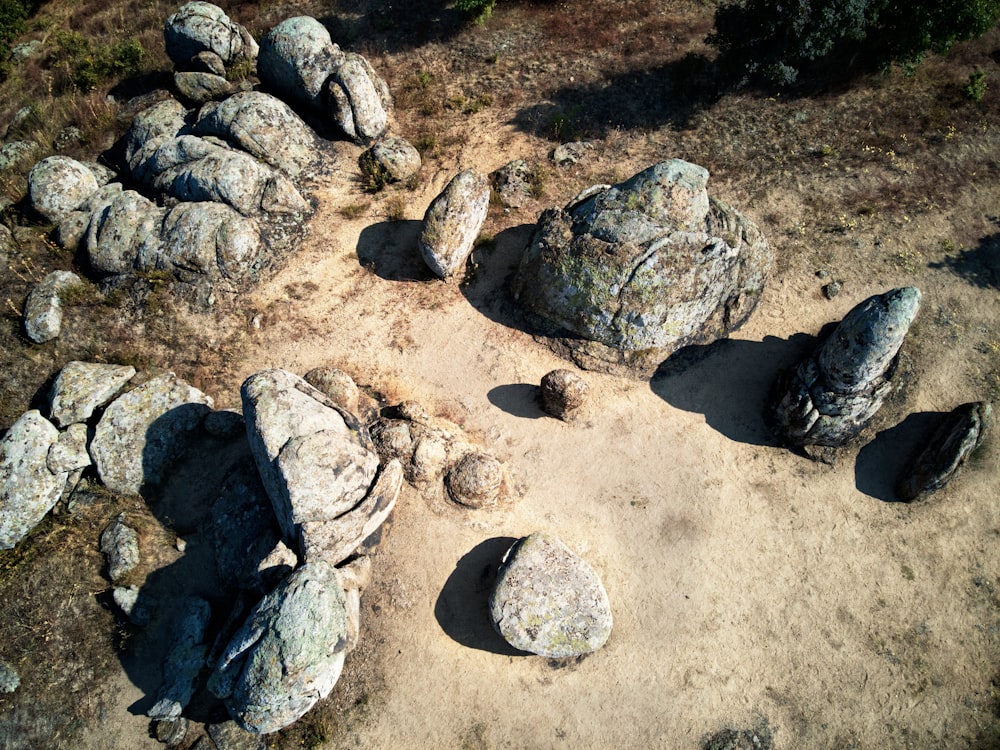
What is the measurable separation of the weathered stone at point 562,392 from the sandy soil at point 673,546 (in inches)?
23.7

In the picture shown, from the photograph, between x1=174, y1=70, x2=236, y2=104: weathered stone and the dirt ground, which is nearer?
the dirt ground

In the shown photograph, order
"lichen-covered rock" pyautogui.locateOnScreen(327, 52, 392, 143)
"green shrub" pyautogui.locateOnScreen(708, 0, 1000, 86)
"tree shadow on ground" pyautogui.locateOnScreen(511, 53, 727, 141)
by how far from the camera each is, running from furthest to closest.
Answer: "tree shadow on ground" pyautogui.locateOnScreen(511, 53, 727, 141)
"lichen-covered rock" pyautogui.locateOnScreen(327, 52, 392, 143)
"green shrub" pyautogui.locateOnScreen(708, 0, 1000, 86)

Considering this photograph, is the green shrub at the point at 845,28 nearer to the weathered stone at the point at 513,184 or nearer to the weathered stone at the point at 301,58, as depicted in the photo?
the weathered stone at the point at 513,184

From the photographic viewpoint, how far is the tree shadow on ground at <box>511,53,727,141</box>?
21.0 m

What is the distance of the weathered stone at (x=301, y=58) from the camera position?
64.7 ft

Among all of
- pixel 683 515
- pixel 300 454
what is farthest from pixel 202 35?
pixel 683 515

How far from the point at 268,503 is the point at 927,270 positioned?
771 inches

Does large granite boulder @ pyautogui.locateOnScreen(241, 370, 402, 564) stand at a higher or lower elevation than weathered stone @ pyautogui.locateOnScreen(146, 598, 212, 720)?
higher

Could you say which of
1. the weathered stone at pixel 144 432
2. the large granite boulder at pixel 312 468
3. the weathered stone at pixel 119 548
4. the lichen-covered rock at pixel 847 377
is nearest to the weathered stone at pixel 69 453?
the weathered stone at pixel 144 432

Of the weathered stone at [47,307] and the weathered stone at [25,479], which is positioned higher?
the weathered stone at [47,307]

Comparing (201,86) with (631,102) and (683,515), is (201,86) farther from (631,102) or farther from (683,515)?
(683,515)

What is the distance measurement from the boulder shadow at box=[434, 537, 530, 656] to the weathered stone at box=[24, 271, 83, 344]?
1311 centimetres

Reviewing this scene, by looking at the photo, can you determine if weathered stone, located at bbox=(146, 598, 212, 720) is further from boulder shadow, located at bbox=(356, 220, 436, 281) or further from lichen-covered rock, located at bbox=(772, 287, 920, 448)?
lichen-covered rock, located at bbox=(772, 287, 920, 448)

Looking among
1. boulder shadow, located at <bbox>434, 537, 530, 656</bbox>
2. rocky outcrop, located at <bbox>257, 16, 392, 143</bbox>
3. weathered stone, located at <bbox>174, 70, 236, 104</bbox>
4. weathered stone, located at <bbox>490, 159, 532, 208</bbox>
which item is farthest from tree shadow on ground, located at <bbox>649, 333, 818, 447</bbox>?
weathered stone, located at <bbox>174, 70, 236, 104</bbox>
